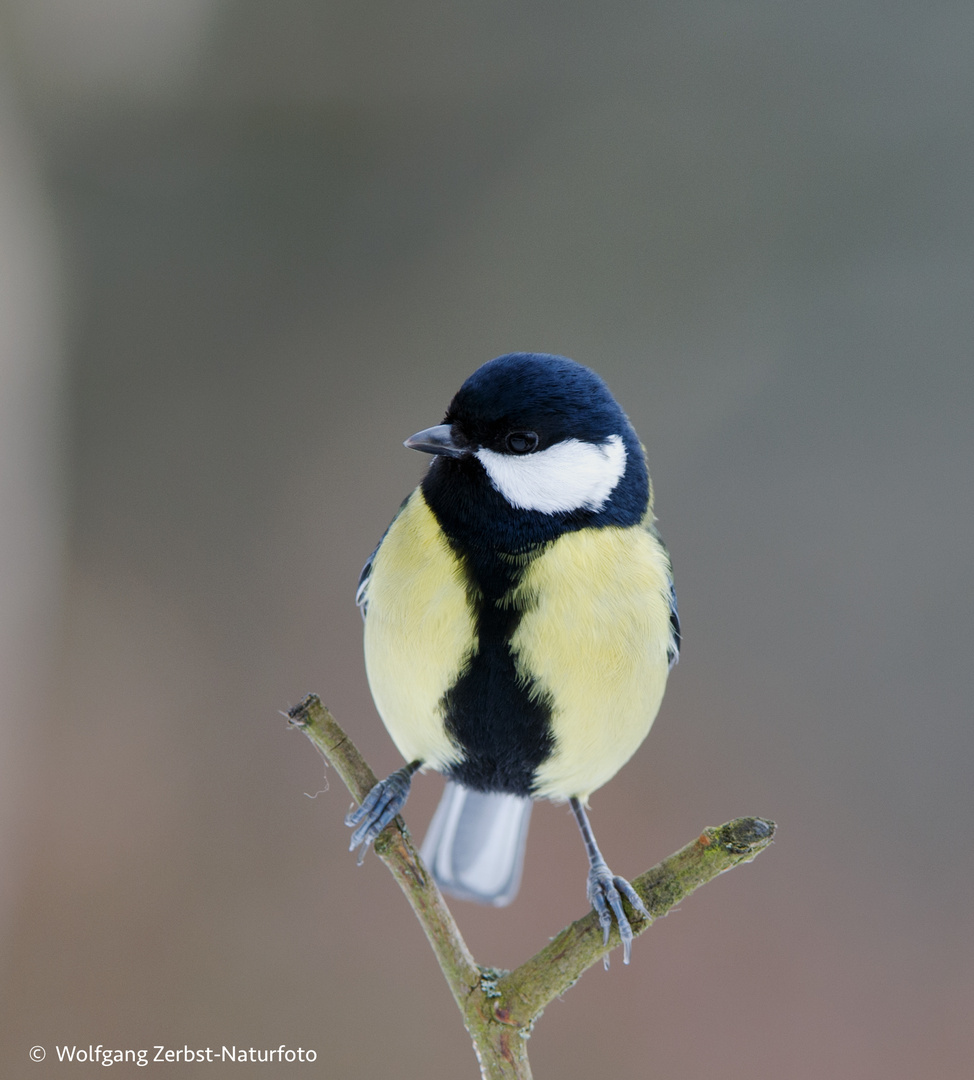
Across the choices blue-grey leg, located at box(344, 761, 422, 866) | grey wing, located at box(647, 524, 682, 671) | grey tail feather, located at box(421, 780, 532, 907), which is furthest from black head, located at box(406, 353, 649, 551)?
grey tail feather, located at box(421, 780, 532, 907)

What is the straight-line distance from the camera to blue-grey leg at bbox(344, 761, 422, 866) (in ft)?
2.67

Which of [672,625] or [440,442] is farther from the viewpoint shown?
[672,625]

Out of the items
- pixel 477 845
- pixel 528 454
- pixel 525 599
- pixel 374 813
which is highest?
pixel 528 454

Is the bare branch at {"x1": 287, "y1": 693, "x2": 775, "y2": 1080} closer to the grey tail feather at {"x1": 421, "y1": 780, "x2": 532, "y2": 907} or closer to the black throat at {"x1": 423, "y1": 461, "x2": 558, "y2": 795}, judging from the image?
the black throat at {"x1": 423, "y1": 461, "x2": 558, "y2": 795}

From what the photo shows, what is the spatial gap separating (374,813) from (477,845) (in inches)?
9.1

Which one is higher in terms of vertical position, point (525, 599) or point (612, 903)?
point (525, 599)

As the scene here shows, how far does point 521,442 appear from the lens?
2.23 ft

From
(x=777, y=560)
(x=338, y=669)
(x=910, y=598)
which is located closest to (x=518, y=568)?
(x=338, y=669)

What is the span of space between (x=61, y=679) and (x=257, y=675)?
386 mm

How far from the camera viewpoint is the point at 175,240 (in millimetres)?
2004

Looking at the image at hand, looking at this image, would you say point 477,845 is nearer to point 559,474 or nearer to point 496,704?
point 496,704

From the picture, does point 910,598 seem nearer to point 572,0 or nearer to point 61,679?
point 572,0

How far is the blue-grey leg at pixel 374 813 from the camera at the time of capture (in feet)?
2.67

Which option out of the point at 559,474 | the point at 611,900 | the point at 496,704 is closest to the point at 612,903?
the point at 611,900
